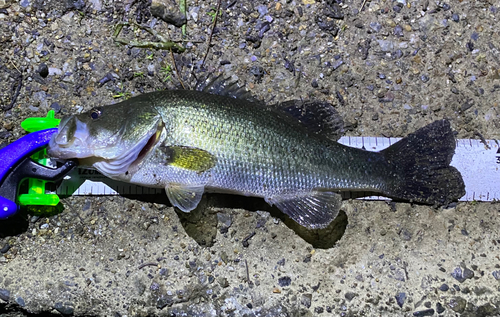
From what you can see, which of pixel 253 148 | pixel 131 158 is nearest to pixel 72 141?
pixel 131 158

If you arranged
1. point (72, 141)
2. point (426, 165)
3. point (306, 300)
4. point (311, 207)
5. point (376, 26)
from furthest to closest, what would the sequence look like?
point (376, 26)
point (306, 300)
point (426, 165)
point (311, 207)
point (72, 141)

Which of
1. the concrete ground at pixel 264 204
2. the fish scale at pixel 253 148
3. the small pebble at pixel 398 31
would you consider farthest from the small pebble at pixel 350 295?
the small pebble at pixel 398 31

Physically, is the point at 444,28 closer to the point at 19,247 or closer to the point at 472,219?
the point at 472,219

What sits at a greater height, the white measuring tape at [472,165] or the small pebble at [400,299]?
the white measuring tape at [472,165]

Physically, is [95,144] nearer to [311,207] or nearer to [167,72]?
[167,72]

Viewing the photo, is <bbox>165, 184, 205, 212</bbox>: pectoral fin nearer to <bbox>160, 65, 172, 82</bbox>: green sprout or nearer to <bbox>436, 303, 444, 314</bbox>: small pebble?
<bbox>160, 65, 172, 82</bbox>: green sprout

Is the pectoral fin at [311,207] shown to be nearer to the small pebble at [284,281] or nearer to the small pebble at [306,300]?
the small pebble at [284,281]
